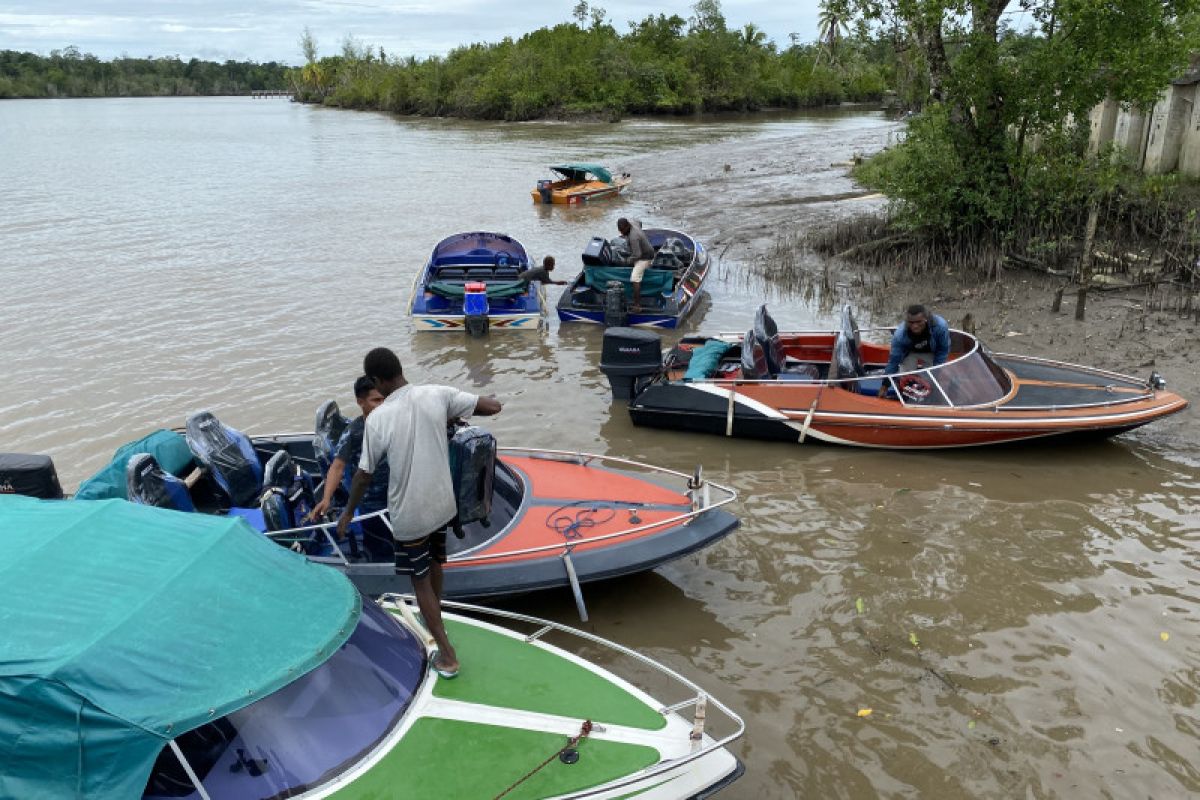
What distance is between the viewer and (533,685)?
5336 millimetres

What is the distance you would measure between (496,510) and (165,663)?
374cm

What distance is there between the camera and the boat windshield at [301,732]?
418 centimetres

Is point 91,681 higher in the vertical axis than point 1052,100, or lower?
lower

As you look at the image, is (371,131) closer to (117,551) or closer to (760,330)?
(760,330)

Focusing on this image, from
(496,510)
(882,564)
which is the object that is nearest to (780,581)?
(882,564)

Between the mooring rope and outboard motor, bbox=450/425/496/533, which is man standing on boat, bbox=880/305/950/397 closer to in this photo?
outboard motor, bbox=450/425/496/533

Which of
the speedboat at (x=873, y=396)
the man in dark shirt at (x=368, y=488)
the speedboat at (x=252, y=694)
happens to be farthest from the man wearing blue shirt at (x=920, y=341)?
the speedboat at (x=252, y=694)

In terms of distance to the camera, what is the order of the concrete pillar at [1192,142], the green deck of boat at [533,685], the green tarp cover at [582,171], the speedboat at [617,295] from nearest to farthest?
the green deck of boat at [533,685] < the speedboat at [617,295] < the concrete pillar at [1192,142] < the green tarp cover at [582,171]

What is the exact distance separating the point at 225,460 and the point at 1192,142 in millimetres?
20371

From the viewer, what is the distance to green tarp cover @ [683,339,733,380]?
1144 cm

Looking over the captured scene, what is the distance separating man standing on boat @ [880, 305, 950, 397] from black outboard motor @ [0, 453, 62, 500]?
8746 mm

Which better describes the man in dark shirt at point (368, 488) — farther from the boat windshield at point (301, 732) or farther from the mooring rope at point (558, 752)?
the mooring rope at point (558, 752)

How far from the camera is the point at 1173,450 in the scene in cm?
1029

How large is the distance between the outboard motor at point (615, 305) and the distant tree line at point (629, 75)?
57.4m
